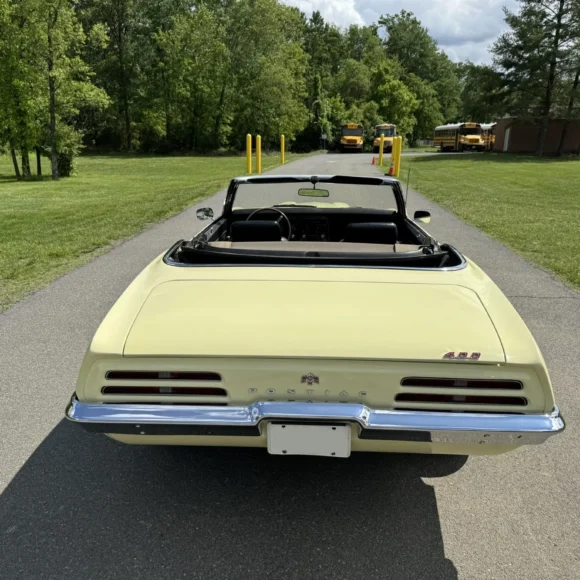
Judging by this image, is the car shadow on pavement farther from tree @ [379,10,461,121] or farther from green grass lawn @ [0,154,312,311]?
tree @ [379,10,461,121]

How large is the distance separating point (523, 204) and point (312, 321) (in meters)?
13.7

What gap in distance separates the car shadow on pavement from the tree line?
20369mm

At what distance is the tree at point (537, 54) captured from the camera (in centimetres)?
3262

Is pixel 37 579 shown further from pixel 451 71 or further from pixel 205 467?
pixel 451 71

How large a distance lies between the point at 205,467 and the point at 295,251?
1283 mm

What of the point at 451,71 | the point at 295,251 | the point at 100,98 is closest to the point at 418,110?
the point at 451,71

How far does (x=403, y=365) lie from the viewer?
204 cm

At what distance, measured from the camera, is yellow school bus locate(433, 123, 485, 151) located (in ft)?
148

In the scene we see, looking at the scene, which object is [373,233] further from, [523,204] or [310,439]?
[523,204]

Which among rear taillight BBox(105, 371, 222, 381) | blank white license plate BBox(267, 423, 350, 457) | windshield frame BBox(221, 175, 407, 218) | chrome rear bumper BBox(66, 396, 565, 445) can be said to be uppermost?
windshield frame BBox(221, 175, 407, 218)

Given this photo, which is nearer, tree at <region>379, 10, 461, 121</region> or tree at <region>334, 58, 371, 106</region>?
tree at <region>334, 58, 371, 106</region>

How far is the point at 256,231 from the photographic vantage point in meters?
3.56

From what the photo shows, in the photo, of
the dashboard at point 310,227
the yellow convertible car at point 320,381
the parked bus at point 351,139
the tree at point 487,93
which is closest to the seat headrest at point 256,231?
the dashboard at point 310,227

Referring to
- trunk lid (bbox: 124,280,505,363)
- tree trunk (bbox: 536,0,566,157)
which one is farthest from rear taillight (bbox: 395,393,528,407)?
tree trunk (bbox: 536,0,566,157)
